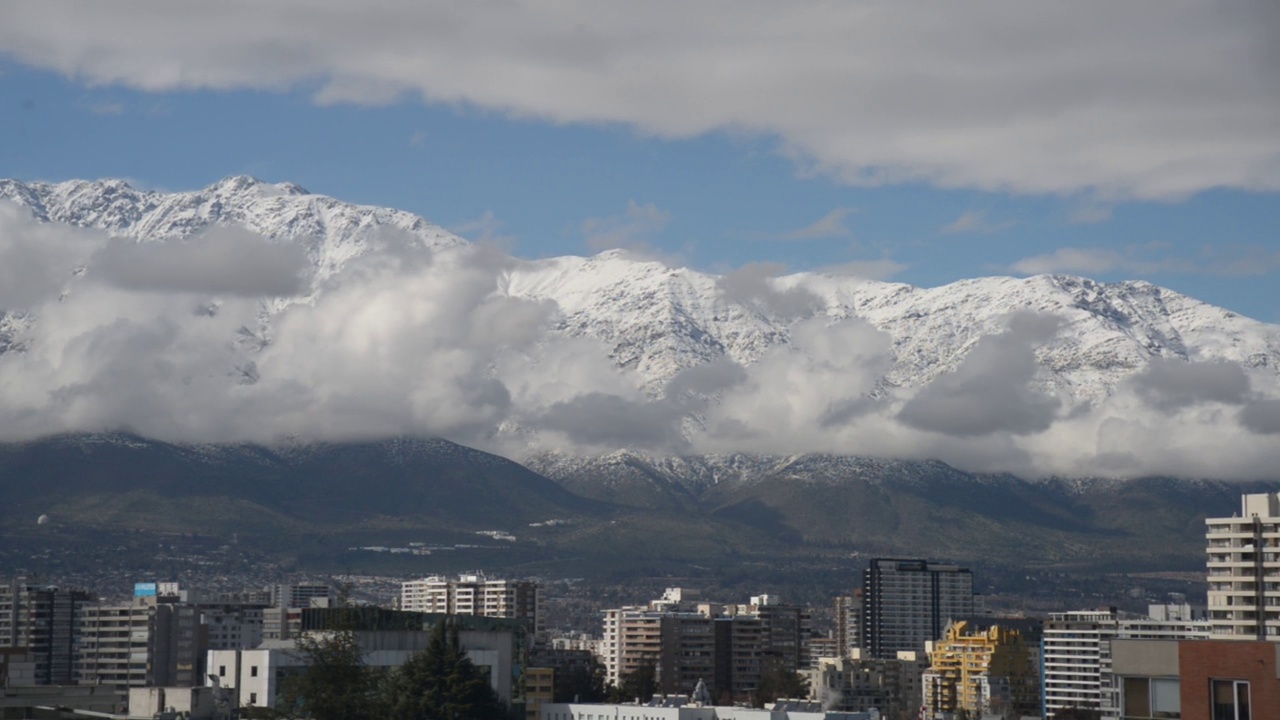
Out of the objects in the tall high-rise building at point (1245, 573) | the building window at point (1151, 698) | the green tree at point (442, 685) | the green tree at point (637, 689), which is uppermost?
the tall high-rise building at point (1245, 573)

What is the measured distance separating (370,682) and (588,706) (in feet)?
249

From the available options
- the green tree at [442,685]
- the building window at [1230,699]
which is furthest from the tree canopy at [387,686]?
the building window at [1230,699]

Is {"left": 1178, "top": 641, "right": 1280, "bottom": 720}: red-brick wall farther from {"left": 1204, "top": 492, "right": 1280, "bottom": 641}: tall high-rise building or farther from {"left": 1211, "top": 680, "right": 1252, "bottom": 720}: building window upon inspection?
{"left": 1204, "top": 492, "right": 1280, "bottom": 641}: tall high-rise building

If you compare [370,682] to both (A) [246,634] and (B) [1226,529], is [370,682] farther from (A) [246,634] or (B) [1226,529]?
(A) [246,634]

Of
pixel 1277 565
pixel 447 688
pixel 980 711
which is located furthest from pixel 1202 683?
pixel 980 711

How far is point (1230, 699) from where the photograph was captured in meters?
31.2

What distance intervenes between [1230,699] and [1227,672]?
0.45 m

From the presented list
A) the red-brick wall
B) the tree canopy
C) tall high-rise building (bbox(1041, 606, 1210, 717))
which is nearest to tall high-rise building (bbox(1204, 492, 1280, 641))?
tall high-rise building (bbox(1041, 606, 1210, 717))

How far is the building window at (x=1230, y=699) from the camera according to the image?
102ft

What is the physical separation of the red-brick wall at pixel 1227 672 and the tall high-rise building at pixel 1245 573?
128615 mm

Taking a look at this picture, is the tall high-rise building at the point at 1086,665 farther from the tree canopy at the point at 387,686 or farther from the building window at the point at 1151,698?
the building window at the point at 1151,698

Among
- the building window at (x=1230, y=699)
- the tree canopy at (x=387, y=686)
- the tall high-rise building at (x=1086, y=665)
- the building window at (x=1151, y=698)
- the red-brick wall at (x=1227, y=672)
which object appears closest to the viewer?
the red-brick wall at (x=1227, y=672)

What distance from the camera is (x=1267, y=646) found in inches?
1214

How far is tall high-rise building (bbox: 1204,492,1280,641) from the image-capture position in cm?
15488
